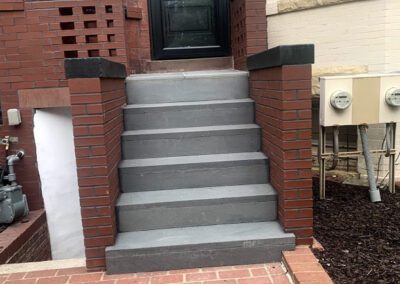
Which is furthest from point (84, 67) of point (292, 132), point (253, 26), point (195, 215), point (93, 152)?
point (253, 26)

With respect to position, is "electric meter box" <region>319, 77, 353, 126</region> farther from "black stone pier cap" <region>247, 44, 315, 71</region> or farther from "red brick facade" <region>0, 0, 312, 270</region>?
"black stone pier cap" <region>247, 44, 315, 71</region>

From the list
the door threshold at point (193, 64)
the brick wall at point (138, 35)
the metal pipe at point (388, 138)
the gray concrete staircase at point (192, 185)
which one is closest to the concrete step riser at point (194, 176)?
the gray concrete staircase at point (192, 185)

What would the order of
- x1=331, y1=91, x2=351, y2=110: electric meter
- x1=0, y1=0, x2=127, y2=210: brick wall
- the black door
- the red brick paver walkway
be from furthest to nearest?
1. the black door
2. x1=0, y1=0, x2=127, y2=210: brick wall
3. x1=331, y1=91, x2=351, y2=110: electric meter
4. the red brick paver walkway

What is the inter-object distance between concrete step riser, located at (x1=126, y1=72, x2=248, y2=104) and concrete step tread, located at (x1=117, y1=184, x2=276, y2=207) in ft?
3.53

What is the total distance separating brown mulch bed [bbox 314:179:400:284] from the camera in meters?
2.68

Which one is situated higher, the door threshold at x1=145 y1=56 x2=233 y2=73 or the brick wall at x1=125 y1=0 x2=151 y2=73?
the brick wall at x1=125 y1=0 x2=151 y2=73

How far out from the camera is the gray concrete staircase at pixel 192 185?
2.99 meters

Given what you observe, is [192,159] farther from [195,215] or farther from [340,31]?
[340,31]

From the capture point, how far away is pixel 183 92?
4.18 meters

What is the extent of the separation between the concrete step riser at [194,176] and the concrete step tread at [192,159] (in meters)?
0.04

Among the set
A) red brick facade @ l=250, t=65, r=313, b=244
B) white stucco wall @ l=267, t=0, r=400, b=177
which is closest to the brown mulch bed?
red brick facade @ l=250, t=65, r=313, b=244

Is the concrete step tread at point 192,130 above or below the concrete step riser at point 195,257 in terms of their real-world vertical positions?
above

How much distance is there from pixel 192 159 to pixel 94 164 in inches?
35.8

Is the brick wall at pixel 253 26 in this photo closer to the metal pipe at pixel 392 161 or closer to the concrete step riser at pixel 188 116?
the concrete step riser at pixel 188 116
